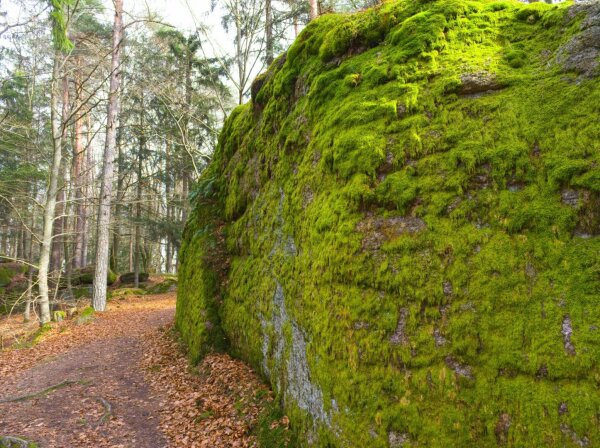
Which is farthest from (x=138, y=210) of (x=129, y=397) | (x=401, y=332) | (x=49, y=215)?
(x=401, y=332)

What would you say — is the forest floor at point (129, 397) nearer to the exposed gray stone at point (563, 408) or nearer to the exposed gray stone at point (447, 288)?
the exposed gray stone at point (447, 288)

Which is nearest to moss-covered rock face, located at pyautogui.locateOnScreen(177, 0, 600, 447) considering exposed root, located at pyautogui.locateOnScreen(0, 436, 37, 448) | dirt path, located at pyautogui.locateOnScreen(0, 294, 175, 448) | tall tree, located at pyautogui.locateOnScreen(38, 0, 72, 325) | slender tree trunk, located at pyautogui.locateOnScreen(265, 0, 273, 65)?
dirt path, located at pyautogui.locateOnScreen(0, 294, 175, 448)

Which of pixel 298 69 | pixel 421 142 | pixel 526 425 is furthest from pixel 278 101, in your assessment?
pixel 526 425

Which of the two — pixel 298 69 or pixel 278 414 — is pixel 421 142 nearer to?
pixel 298 69

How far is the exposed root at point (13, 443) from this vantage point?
4.86m

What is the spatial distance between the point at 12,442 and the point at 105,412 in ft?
4.34

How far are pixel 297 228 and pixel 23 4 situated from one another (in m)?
12.7

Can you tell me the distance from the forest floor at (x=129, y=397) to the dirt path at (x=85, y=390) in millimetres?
16

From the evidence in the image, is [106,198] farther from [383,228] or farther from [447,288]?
[447,288]

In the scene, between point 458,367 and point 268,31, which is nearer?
point 458,367

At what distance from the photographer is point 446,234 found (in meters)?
3.24

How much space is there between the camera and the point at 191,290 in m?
8.85

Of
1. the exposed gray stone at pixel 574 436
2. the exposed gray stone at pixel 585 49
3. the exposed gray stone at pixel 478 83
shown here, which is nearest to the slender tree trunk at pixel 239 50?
the exposed gray stone at pixel 478 83

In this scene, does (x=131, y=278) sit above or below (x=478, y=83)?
below
